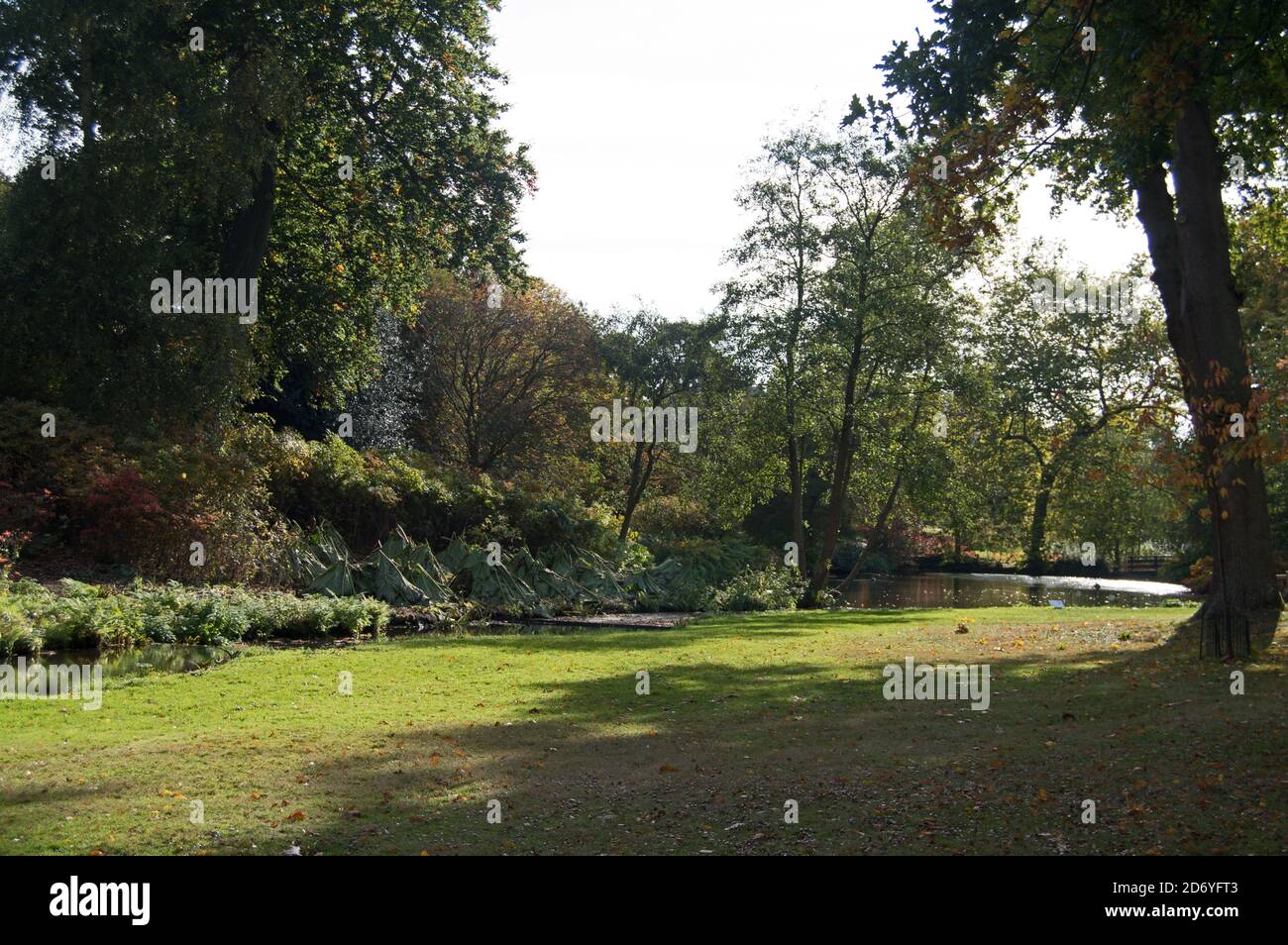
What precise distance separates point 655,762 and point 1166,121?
871 centimetres

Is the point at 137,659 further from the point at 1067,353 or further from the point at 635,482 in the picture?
the point at 1067,353

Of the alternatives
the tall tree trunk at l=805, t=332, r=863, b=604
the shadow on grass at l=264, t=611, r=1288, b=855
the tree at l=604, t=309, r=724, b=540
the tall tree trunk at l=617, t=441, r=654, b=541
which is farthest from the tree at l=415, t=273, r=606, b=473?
the shadow on grass at l=264, t=611, r=1288, b=855

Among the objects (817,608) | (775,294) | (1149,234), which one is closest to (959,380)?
(775,294)

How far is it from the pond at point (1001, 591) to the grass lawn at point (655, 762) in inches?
773

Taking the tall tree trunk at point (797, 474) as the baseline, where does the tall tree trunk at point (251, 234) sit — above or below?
above

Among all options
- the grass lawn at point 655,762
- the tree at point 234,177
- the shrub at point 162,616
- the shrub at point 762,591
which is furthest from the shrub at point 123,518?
the shrub at point 762,591

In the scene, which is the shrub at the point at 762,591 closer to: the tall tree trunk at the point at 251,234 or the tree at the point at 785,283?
the tree at the point at 785,283

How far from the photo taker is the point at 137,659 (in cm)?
1335

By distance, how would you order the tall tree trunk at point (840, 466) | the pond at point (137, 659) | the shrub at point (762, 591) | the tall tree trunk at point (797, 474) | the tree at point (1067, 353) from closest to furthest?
the pond at point (137, 659), the tall tree trunk at point (840, 466), the shrub at point (762, 591), the tall tree trunk at point (797, 474), the tree at point (1067, 353)

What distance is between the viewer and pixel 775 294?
1038 inches

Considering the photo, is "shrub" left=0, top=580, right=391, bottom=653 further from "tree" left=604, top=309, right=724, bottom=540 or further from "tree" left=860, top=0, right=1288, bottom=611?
"tree" left=604, top=309, right=724, bottom=540

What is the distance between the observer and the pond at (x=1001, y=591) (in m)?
32.2

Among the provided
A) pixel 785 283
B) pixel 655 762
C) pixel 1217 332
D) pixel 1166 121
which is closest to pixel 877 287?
pixel 785 283

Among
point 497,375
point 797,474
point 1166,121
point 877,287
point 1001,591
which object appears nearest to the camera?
point 1166,121
